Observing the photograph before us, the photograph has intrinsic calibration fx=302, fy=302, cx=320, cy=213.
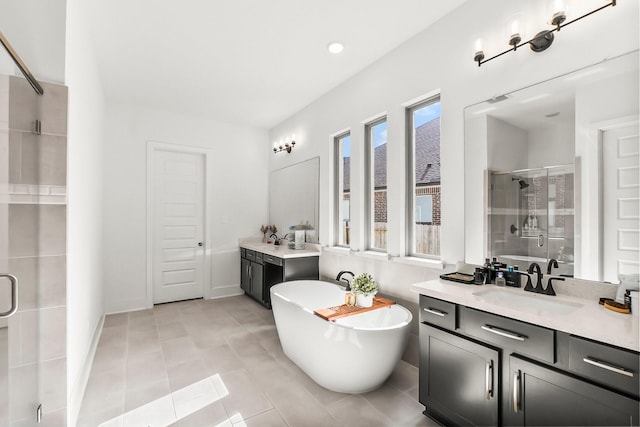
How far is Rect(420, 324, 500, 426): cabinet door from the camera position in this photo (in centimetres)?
156

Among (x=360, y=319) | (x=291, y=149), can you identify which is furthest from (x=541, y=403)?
(x=291, y=149)

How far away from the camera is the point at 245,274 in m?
4.73

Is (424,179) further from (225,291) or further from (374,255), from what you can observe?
(225,291)

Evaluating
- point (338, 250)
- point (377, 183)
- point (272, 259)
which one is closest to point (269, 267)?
point (272, 259)

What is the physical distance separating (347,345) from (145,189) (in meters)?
3.67

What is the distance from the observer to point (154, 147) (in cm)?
433

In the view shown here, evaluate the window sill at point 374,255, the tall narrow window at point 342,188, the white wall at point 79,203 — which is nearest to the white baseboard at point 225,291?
the white wall at point 79,203

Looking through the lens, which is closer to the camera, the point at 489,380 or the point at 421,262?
the point at 489,380

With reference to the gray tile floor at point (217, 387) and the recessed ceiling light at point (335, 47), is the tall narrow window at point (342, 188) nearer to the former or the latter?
the recessed ceiling light at point (335, 47)

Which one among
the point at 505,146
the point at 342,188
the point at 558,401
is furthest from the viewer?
the point at 342,188

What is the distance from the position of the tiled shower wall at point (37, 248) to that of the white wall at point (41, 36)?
9 centimetres

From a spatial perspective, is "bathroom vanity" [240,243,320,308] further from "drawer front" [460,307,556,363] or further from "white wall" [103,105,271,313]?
"drawer front" [460,307,556,363]

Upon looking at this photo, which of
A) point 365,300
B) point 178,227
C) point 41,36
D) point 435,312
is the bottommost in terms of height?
point 365,300

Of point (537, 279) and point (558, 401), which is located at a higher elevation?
point (537, 279)
